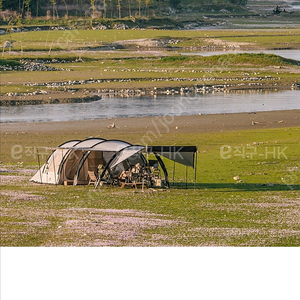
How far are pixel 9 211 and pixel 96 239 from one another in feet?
18.8

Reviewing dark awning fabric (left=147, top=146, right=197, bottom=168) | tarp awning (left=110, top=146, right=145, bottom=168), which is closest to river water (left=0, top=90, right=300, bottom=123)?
tarp awning (left=110, top=146, right=145, bottom=168)

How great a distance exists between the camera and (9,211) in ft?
81.8

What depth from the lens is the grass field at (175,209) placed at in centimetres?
2067

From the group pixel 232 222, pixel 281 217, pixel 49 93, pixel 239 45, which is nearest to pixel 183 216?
pixel 232 222

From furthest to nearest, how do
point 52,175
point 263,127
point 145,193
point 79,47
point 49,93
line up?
point 79,47 < point 49,93 < point 263,127 < point 52,175 < point 145,193

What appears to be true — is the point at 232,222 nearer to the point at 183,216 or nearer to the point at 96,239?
the point at 183,216

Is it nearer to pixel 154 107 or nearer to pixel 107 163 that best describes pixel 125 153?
pixel 107 163

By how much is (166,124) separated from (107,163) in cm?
2065

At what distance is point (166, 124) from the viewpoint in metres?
50.5

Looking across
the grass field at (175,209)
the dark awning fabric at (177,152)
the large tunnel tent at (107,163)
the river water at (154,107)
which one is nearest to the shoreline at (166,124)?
the river water at (154,107)

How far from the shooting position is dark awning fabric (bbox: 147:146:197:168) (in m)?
28.2

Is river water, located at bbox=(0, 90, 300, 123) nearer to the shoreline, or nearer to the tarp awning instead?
the shoreline

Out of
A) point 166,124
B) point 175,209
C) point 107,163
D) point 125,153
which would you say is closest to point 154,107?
point 166,124

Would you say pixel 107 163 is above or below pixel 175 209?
above
